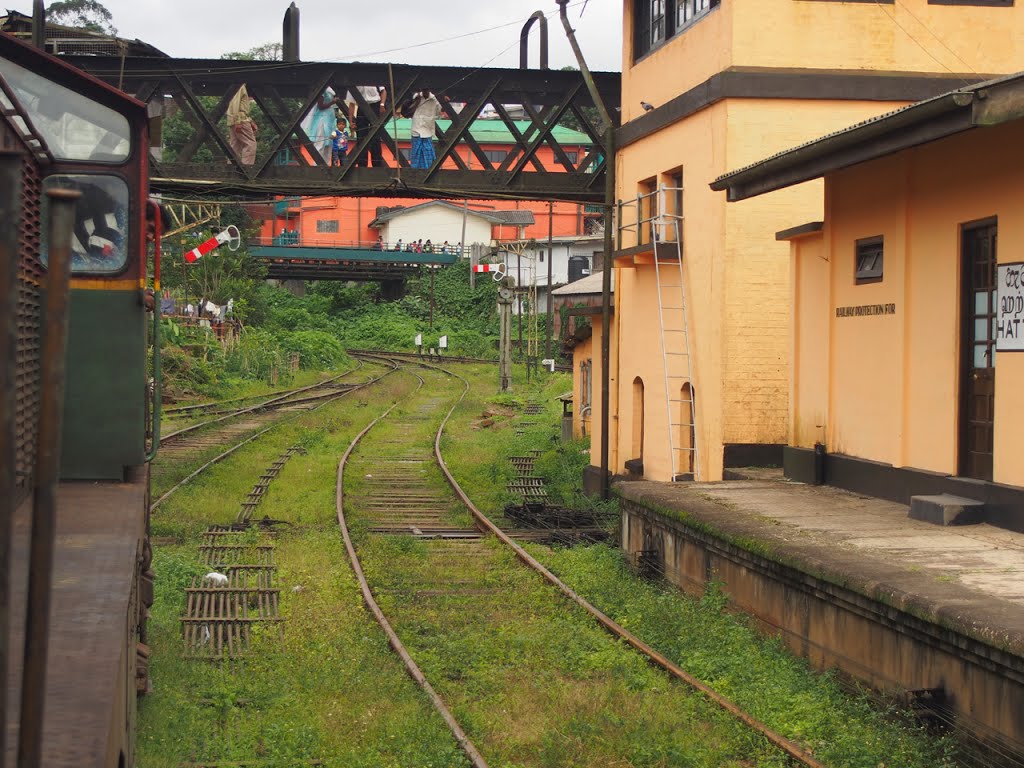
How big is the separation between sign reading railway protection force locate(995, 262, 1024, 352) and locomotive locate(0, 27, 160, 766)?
6308 mm

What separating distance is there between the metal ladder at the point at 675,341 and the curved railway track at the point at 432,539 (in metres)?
2.63

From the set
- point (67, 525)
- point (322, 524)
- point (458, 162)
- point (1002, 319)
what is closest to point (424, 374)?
point (458, 162)

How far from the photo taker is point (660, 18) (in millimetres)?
16938

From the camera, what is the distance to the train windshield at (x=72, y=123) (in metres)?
7.90

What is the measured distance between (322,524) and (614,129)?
7.38 metres

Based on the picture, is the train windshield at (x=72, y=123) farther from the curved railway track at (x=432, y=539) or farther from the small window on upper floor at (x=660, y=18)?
the small window on upper floor at (x=660, y=18)

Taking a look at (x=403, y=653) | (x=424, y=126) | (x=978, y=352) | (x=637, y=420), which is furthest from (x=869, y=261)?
(x=424, y=126)

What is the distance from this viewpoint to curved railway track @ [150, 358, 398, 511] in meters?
20.0

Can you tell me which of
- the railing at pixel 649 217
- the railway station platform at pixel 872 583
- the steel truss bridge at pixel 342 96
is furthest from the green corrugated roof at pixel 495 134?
the railway station platform at pixel 872 583

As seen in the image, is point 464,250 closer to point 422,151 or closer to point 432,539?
point 422,151

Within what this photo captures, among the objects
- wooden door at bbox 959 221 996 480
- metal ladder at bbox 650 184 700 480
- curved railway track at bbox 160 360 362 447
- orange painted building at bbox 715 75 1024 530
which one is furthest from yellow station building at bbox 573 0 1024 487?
curved railway track at bbox 160 360 362 447

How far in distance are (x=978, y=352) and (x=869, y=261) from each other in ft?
6.99

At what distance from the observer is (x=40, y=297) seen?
686 centimetres

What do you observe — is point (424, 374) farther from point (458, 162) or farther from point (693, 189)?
point (693, 189)
